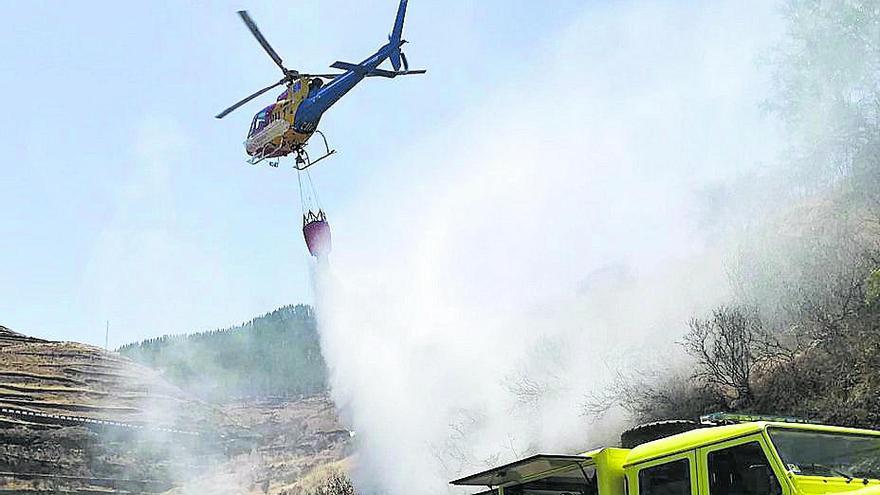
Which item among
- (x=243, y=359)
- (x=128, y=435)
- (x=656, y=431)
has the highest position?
(x=243, y=359)

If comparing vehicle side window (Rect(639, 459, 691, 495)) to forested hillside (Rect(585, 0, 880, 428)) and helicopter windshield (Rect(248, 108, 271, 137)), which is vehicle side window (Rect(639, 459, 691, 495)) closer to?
forested hillside (Rect(585, 0, 880, 428))

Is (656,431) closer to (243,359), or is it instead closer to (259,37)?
(259,37)

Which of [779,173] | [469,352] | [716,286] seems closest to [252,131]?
[469,352]

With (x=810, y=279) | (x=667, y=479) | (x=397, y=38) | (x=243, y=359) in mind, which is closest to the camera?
(x=667, y=479)

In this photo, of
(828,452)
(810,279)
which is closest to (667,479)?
(828,452)

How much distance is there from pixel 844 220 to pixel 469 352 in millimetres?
17019

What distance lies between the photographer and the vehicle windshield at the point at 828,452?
854 cm

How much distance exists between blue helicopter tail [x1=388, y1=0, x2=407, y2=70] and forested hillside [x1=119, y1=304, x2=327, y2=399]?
1838 inches

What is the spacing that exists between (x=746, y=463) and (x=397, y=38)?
2815 cm

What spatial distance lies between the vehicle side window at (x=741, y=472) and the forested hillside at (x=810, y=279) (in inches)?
544

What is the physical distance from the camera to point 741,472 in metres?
8.73

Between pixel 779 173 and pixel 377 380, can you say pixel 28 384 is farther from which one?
pixel 779 173

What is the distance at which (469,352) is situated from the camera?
1714 inches

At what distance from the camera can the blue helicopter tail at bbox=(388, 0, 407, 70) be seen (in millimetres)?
34500
